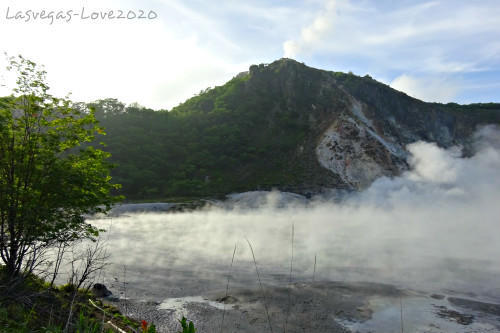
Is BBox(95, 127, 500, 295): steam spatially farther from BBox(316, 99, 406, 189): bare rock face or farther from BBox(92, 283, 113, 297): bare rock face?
BBox(316, 99, 406, 189): bare rock face

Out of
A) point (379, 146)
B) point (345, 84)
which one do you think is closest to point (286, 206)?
point (379, 146)

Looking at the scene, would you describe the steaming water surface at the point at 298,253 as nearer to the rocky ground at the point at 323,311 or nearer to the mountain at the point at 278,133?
the rocky ground at the point at 323,311

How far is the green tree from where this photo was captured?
8.01 meters

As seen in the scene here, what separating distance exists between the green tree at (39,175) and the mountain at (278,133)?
4006 cm

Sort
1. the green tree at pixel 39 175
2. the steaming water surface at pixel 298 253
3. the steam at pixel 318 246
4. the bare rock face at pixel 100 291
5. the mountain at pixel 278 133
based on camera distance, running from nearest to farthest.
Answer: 1. the green tree at pixel 39 175
2. the bare rock face at pixel 100 291
3. the steaming water surface at pixel 298 253
4. the steam at pixel 318 246
5. the mountain at pixel 278 133

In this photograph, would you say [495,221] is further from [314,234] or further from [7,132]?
[7,132]

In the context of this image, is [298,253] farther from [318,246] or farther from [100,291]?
[100,291]

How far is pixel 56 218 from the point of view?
8.53 metres

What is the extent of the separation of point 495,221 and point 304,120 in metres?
44.3

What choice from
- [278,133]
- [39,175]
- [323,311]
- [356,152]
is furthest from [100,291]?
[278,133]

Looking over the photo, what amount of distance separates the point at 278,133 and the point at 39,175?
60646 mm

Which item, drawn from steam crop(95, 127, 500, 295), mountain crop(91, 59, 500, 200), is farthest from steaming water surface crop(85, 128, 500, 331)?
mountain crop(91, 59, 500, 200)

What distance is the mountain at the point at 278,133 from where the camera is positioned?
179ft

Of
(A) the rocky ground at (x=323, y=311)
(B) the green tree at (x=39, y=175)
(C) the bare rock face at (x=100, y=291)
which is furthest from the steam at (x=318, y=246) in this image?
(B) the green tree at (x=39, y=175)
